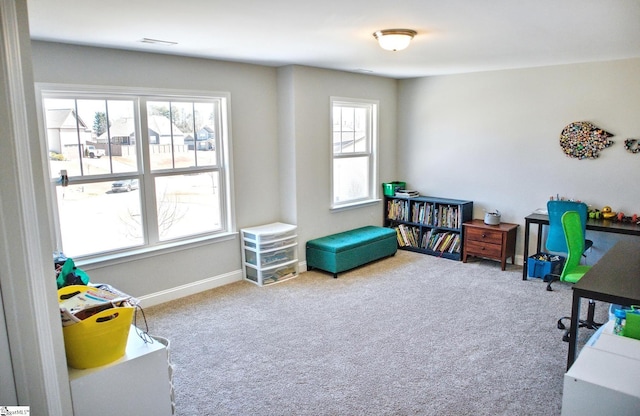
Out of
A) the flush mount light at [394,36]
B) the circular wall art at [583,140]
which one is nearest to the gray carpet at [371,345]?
the circular wall art at [583,140]

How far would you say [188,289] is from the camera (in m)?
4.48

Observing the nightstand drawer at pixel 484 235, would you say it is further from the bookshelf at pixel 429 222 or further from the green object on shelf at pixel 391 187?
the green object on shelf at pixel 391 187

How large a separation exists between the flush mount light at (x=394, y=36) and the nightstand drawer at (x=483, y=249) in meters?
2.94

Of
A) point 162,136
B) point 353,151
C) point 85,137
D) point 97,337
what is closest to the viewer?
point 97,337

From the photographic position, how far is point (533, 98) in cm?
518

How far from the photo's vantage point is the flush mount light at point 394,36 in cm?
316

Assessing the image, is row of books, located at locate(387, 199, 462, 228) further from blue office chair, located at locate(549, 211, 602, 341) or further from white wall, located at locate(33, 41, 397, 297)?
blue office chair, located at locate(549, 211, 602, 341)

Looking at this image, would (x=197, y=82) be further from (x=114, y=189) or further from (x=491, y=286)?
(x=491, y=286)

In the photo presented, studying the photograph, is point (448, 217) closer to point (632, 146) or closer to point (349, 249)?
point (349, 249)

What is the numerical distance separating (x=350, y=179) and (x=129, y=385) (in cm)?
435

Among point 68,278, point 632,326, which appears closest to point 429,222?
point 632,326

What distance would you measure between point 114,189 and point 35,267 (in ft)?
8.00

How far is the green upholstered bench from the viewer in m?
4.99

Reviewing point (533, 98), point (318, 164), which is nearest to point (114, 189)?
point (318, 164)
